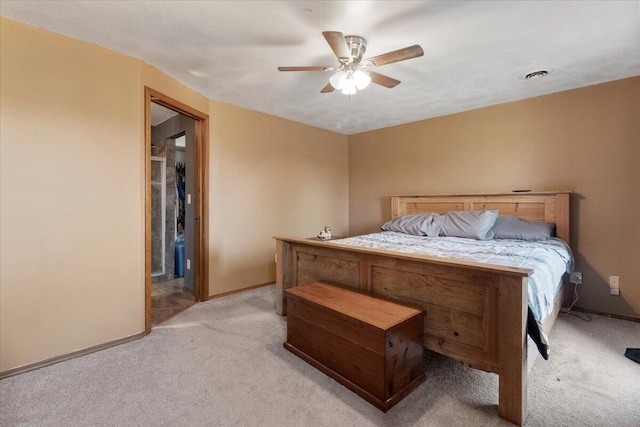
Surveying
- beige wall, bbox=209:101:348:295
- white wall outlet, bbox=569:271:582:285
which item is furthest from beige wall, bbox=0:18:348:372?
white wall outlet, bbox=569:271:582:285

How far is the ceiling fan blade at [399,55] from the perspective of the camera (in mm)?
1791

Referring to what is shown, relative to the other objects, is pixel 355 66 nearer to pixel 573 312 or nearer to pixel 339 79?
pixel 339 79

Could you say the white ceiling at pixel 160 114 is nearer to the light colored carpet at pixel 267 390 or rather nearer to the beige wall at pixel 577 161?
the light colored carpet at pixel 267 390

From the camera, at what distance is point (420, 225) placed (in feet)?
11.3

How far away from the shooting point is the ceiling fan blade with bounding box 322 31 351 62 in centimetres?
171

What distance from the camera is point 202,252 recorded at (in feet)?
10.9

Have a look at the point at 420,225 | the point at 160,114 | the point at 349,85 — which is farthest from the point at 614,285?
the point at 160,114

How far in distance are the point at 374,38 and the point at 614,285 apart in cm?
325

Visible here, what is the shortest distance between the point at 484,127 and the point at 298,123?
2508 millimetres

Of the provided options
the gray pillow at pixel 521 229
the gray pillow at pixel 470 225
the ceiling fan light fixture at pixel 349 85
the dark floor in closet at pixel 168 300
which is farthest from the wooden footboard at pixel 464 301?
the dark floor in closet at pixel 168 300

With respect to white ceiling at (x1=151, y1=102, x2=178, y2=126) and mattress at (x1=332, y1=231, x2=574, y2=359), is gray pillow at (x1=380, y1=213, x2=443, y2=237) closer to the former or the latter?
mattress at (x1=332, y1=231, x2=574, y2=359)

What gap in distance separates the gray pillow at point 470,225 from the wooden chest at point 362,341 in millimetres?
1665

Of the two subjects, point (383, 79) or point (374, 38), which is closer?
point (374, 38)

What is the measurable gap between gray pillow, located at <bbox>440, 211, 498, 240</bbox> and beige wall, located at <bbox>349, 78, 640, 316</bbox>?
607mm
